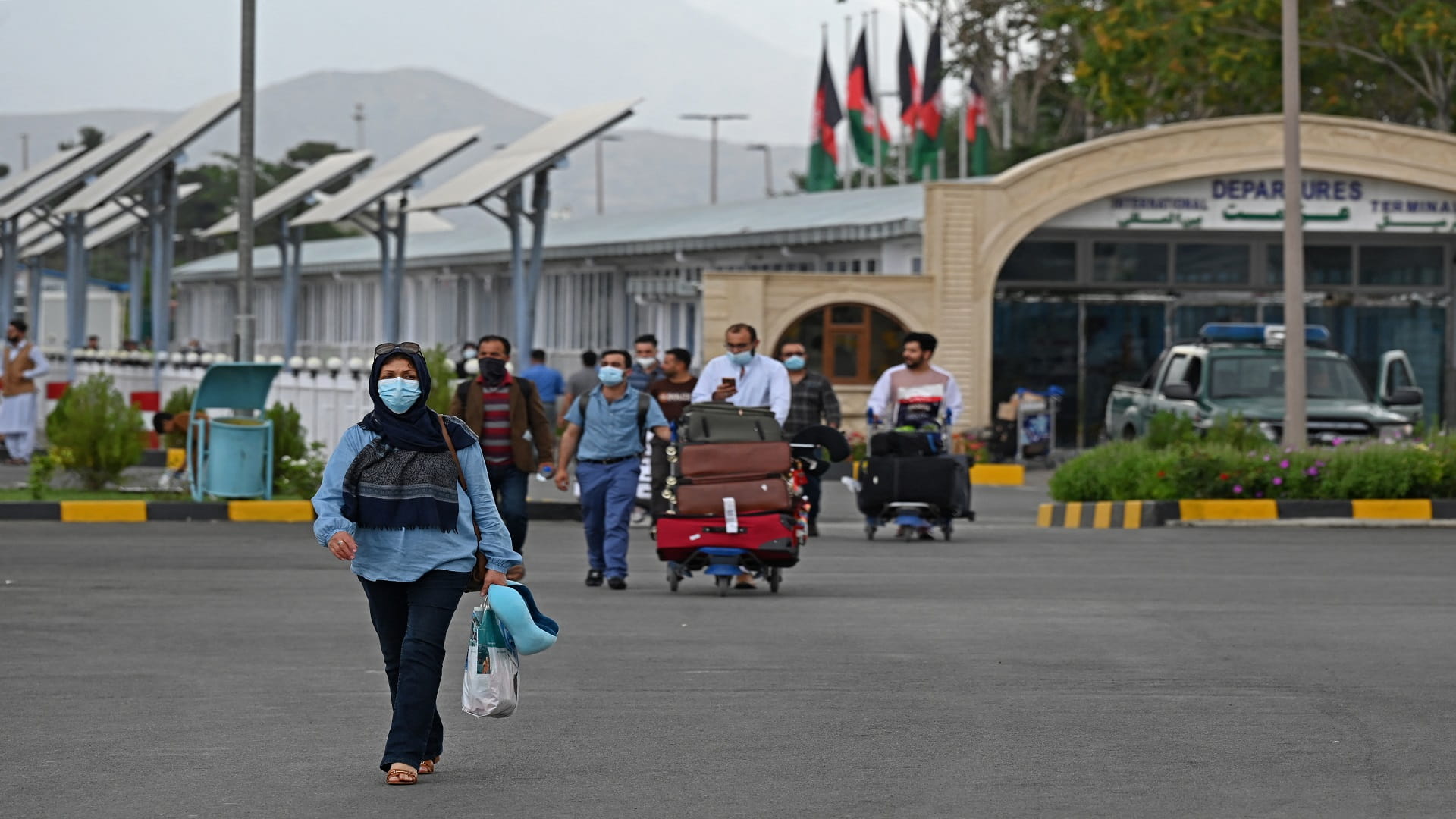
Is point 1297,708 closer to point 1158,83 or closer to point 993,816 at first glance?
point 993,816

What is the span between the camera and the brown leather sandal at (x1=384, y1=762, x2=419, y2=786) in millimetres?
7793

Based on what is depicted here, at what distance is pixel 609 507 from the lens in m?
15.3

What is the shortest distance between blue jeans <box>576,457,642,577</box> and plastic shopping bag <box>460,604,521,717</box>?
7134 millimetres

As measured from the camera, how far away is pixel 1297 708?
9586mm

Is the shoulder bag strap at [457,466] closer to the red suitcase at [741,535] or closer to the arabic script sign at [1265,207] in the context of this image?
the red suitcase at [741,535]

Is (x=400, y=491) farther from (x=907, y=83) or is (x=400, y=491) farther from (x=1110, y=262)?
(x=907, y=83)

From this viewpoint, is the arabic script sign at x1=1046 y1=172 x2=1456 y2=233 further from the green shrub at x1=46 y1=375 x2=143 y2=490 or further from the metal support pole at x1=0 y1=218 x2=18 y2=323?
the metal support pole at x1=0 y1=218 x2=18 y2=323

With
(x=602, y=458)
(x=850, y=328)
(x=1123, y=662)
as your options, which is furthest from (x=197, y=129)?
(x=1123, y=662)

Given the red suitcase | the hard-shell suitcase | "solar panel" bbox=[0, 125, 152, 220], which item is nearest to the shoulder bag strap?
the red suitcase

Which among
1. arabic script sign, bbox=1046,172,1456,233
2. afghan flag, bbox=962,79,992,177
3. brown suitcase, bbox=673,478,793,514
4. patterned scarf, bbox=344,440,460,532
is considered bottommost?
brown suitcase, bbox=673,478,793,514

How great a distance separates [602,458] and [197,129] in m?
25.3

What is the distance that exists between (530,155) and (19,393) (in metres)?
7.55

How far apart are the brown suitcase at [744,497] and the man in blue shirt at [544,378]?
14021 millimetres

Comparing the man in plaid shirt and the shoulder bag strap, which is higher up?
the man in plaid shirt
